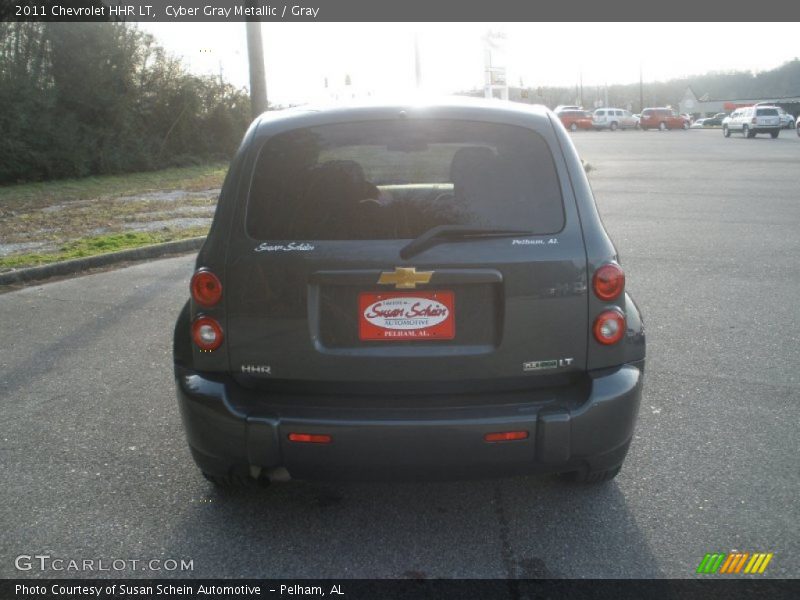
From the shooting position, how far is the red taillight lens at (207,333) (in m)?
3.27

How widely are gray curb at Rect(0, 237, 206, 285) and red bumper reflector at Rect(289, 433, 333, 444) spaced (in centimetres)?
677

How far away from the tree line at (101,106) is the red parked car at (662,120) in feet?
148

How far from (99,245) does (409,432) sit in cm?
878

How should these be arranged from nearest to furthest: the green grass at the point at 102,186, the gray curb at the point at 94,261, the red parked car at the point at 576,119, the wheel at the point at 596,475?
the wheel at the point at 596,475, the gray curb at the point at 94,261, the green grass at the point at 102,186, the red parked car at the point at 576,119

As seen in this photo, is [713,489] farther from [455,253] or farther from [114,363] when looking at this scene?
[114,363]

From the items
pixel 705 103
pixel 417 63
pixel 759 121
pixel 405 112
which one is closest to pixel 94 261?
pixel 405 112

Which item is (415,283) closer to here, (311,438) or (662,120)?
(311,438)

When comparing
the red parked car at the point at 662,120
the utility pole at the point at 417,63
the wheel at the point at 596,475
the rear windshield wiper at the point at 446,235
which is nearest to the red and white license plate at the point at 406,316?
the rear windshield wiper at the point at 446,235

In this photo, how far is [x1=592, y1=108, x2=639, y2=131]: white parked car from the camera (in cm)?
6838

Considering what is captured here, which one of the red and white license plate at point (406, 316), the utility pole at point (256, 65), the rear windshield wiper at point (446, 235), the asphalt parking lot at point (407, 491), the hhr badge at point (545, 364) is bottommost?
the asphalt parking lot at point (407, 491)

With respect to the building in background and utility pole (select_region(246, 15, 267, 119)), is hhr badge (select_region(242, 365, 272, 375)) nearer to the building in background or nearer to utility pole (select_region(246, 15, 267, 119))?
utility pole (select_region(246, 15, 267, 119))

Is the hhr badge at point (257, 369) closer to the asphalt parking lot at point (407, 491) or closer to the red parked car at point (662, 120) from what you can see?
the asphalt parking lot at point (407, 491)

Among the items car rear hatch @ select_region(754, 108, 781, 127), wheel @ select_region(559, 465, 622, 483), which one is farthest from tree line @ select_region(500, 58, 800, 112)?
wheel @ select_region(559, 465, 622, 483)

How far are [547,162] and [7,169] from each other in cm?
2089
